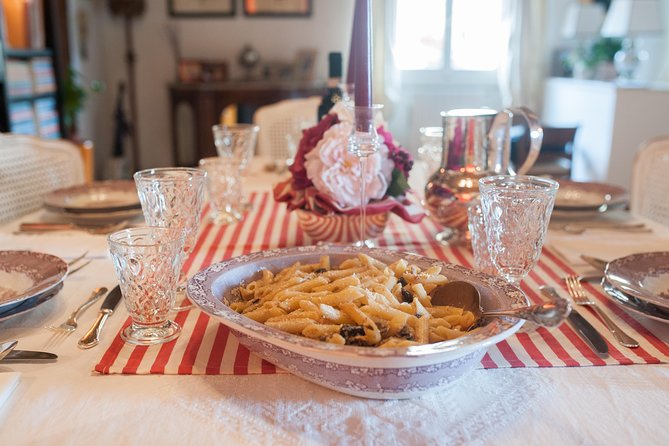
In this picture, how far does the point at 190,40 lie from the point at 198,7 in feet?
0.81

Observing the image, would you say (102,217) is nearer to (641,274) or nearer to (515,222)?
(515,222)

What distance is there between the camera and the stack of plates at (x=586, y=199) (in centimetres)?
140

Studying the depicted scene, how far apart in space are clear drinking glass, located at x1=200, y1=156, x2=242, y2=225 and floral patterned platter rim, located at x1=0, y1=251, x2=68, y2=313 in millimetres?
498

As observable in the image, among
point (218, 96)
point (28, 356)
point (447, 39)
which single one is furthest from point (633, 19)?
point (28, 356)

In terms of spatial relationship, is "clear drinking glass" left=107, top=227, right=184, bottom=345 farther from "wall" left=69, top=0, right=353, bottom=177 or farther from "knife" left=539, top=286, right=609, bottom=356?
"wall" left=69, top=0, right=353, bottom=177

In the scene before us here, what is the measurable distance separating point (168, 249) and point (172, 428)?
0.23m

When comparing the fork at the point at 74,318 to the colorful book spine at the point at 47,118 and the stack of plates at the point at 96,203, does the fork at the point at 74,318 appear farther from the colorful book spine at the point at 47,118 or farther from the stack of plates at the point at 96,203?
the colorful book spine at the point at 47,118

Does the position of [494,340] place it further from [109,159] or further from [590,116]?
[109,159]

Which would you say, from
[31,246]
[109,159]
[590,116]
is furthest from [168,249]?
[109,159]

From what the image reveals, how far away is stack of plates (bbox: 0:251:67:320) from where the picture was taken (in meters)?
0.83

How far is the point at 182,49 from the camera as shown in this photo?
4762 millimetres

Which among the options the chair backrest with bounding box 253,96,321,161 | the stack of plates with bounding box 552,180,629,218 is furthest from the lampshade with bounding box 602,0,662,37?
the stack of plates with bounding box 552,180,629,218

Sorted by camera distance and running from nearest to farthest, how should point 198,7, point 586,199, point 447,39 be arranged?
point 586,199 < point 198,7 < point 447,39

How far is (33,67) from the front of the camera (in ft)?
11.7
